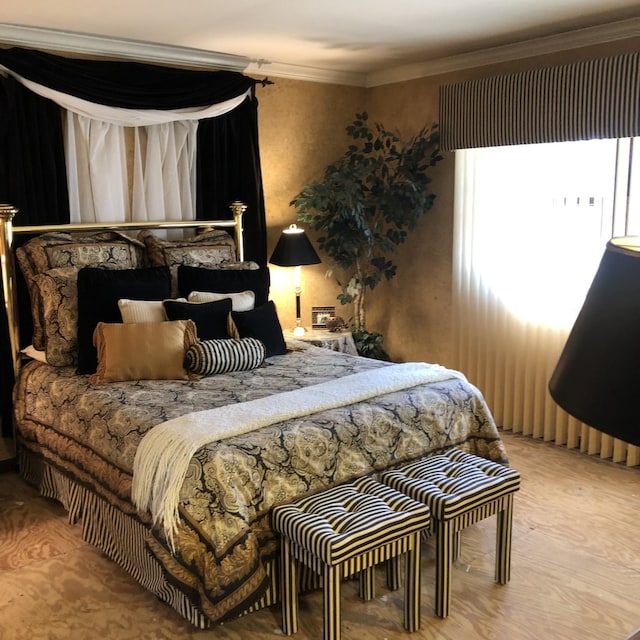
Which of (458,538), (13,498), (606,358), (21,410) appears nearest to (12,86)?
(21,410)

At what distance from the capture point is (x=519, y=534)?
Answer: 3.23 metres

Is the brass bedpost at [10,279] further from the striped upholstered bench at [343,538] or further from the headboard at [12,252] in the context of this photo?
the striped upholstered bench at [343,538]

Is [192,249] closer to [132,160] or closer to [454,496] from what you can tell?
[132,160]

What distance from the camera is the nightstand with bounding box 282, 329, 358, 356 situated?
4.46 m

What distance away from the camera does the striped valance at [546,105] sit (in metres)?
3.62

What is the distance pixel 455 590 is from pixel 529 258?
2.17 meters

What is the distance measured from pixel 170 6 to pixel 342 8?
2.60 ft

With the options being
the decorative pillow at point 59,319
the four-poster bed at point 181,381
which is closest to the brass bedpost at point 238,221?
the four-poster bed at point 181,381

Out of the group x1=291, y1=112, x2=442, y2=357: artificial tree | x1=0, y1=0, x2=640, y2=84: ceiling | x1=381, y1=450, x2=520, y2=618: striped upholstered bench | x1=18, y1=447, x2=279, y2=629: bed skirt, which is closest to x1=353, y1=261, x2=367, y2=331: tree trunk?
x1=291, y1=112, x2=442, y2=357: artificial tree

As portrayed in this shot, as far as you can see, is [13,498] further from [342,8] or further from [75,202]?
[342,8]

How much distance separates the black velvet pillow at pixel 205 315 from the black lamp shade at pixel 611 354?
9.31 ft

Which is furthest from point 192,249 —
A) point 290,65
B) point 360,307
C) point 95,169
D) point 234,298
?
point 290,65

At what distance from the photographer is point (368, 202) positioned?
4699 mm

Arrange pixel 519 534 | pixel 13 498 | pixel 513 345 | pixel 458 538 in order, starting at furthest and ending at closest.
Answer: pixel 513 345 → pixel 13 498 → pixel 519 534 → pixel 458 538
